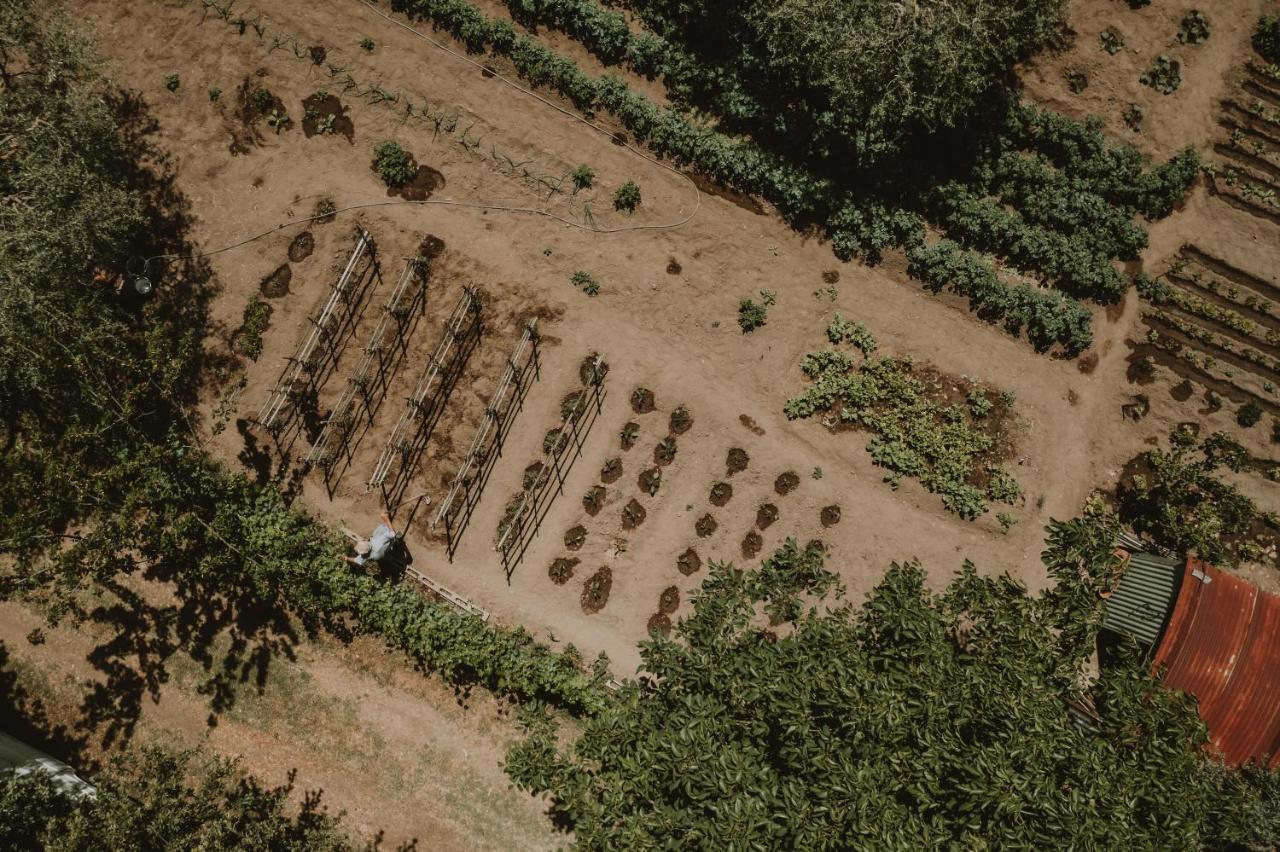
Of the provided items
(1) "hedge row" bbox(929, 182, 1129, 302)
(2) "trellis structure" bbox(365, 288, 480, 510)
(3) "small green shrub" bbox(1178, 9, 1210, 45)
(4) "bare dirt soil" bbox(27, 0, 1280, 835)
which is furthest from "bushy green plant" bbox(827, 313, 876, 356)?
(3) "small green shrub" bbox(1178, 9, 1210, 45)

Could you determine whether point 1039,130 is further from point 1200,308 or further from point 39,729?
point 39,729

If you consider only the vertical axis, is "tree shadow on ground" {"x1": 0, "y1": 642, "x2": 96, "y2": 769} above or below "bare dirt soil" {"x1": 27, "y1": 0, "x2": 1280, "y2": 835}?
below

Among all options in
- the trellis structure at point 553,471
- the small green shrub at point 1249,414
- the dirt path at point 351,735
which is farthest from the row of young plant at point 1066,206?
the dirt path at point 351,735

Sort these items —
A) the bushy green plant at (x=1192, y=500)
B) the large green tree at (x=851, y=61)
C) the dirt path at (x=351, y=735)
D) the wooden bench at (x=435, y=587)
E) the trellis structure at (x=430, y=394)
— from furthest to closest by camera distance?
the trellis structure at (x=430, y=394), the wooden bench at (x=435, y=587), the bushy green plant at (x=1192, y=500), the dirt path at (x=351, y=735), the large green tree at (x=851, y=61)

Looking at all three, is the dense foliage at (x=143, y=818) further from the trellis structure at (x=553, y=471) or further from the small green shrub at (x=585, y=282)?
the small green shrub at (x=585, y=282)

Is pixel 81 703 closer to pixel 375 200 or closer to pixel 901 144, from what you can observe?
pixel 375 200

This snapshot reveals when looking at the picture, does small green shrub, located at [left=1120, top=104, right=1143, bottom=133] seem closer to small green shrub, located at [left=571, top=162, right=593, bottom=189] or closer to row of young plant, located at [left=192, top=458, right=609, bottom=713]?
small green shrub, located at [left=571, top=162, right=593, bottom=189]

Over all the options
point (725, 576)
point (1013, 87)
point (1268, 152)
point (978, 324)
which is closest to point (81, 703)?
point (725, 576)
